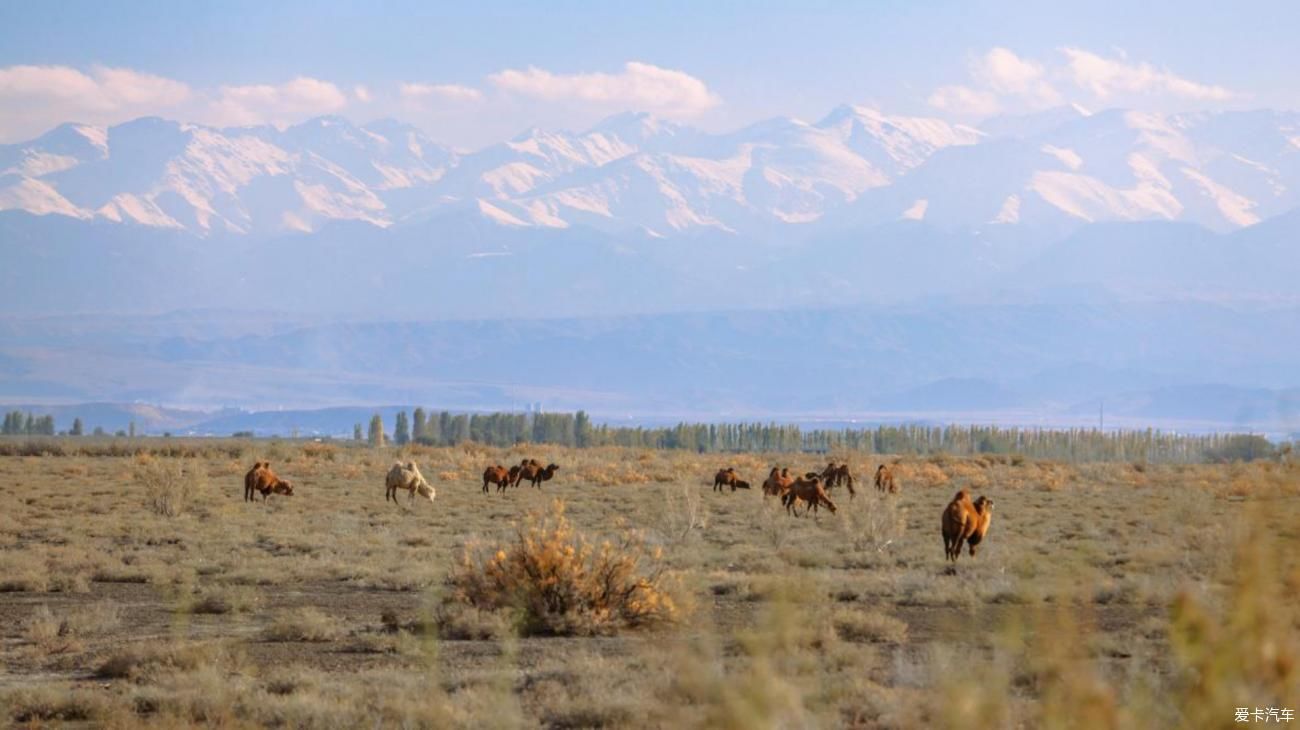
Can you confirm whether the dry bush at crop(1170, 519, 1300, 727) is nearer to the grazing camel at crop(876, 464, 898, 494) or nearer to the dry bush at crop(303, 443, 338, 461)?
the grazing camel at crop(876, 464, 898, 494)

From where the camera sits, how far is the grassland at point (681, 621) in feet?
21.6

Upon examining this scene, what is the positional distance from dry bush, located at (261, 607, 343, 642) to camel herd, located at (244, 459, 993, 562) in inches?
355

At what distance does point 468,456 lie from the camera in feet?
219

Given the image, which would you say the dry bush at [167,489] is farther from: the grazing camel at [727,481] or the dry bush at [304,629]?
the dry bush at [304,629]

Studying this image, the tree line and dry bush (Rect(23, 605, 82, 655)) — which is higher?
the tree line

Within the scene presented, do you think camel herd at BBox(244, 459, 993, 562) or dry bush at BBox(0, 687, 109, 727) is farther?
camel herd at BBox(244, 459, 993, 562)

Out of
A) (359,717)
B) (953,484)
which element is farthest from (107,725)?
(953,484)

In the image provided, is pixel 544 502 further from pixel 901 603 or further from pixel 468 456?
pixel 468 456

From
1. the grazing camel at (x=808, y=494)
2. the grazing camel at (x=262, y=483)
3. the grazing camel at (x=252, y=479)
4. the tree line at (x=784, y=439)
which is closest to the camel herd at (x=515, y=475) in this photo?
the grazing camel at (x=262, y=483)

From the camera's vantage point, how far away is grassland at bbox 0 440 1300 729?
6586 millimetres

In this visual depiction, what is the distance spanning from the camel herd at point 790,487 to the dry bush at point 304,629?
9.01 m

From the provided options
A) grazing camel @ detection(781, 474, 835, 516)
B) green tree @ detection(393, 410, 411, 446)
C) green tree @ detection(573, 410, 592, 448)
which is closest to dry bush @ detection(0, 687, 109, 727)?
grazing camel @ detection(781, 474, 835, 516)

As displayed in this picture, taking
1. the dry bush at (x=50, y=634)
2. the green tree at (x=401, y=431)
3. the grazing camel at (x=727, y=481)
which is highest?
the green tree at (x=401, y=431)

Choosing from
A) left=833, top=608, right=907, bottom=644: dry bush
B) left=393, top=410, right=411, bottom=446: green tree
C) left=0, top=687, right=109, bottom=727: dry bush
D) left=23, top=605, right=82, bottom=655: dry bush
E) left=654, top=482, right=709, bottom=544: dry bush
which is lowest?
left=0, top=687, right=109, bottom=727: dry bush
